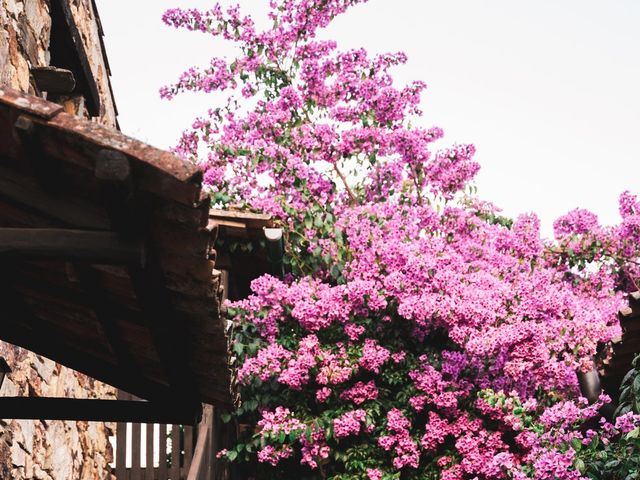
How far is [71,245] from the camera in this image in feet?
8.27

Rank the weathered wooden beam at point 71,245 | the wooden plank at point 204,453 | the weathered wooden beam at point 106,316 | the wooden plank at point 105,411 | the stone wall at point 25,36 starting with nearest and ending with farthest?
1. the weathered wooden beam at point 71,245
2. the weathered wooden beam at point 106,316
3. the wooden plank at point 105,411
4. the stone wall at point 25,36
5. the wooden plank at point 204,453

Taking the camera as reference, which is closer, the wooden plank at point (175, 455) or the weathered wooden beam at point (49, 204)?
the weathered wooden beam at point (49, 204)

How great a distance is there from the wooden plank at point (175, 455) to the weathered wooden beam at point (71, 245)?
22.7 feet

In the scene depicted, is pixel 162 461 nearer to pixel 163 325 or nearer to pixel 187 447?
pixel 187 447

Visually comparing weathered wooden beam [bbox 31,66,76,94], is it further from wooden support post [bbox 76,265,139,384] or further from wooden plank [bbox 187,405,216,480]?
wooden plank [bbox 187,405,216,480]

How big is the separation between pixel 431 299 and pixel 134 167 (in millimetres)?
6020

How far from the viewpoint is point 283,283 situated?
28.0ft

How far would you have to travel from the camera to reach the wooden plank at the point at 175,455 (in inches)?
362

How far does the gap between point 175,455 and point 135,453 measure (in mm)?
435

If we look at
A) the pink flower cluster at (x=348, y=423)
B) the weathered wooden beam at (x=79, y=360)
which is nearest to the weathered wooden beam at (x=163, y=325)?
the weathered wooden beam at (x=79, y=360)

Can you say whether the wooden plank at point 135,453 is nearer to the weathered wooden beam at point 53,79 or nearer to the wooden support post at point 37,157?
the weathered wooden beam at point 53,79

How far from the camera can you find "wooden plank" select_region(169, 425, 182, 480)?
919 centimetres

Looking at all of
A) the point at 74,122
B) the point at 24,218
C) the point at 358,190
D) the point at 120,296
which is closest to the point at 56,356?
the point at 120,296

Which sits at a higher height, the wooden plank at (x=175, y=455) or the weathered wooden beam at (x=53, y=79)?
the weathered wooden beam at (x=53, y=79)
